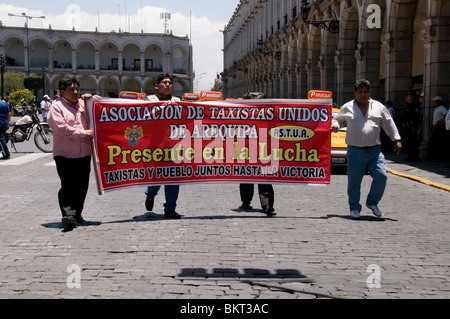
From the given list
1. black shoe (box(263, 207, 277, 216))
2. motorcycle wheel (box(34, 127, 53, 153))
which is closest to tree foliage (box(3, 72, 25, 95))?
motorcycle wheel (box(34, 127, 53, 153))

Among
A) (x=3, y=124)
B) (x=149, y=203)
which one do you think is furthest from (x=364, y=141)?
(x=3, y=124)

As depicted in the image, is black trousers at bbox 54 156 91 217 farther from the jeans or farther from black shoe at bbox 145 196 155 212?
the jeans

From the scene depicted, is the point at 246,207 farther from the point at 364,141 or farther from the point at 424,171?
the point at 424,171

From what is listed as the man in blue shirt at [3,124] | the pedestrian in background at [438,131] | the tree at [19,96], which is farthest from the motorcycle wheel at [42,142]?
the tree at [19,96]

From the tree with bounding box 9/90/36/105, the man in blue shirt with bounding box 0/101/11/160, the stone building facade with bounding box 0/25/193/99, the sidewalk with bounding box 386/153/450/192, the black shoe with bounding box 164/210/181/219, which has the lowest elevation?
the sidewalk with bounding box 386/153/450/192

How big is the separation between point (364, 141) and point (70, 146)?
158 inches

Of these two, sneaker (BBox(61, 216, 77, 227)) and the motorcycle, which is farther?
the motorcycle

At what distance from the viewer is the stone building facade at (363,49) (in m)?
16.8

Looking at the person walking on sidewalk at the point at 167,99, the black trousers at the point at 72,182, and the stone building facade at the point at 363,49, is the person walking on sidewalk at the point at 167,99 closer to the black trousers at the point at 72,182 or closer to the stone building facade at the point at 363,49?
the black trousers at the point at 72,182

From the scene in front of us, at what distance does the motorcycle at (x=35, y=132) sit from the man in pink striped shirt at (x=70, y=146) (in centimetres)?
1196

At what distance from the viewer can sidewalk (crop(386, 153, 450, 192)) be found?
483 inches

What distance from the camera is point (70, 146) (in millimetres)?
7523

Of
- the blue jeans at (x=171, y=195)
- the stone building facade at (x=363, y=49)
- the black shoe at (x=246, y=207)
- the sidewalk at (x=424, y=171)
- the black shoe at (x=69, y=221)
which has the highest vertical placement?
Answer: the stone building facade at (x=363, y=49)

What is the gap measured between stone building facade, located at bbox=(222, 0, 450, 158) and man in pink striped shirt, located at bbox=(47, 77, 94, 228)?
480 inches
